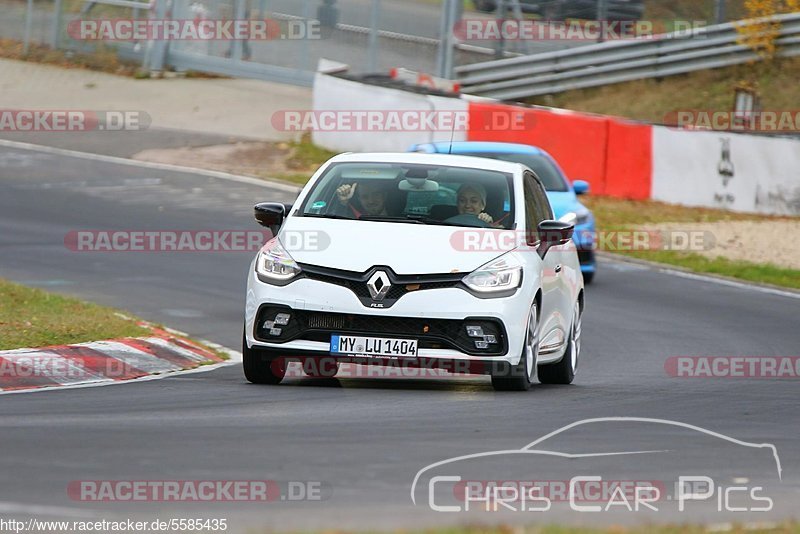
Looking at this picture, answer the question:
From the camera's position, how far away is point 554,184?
58.9 feet

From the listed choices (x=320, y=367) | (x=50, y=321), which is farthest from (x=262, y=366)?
(x=50, y=321)

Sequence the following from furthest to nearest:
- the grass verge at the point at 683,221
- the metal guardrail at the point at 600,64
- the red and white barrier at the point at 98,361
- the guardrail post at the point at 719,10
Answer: the metal guardrail at the point at 600,64, the guardrail post at the point at 719,10, the grass verge at the point at 683,221, the red and white barrier at the point at 98,361

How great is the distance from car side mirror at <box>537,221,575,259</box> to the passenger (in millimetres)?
1070

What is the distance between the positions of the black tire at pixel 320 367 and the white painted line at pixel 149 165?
13.2m

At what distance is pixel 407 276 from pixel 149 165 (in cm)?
1652

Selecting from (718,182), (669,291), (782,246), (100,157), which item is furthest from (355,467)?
(100,157)

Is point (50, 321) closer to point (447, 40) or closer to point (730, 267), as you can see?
point (730, 267)

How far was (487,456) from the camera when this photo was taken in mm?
7211

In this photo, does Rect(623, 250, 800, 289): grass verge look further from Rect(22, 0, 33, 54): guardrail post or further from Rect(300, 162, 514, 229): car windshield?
Rect(22, 0, 33, 54): guardrail post

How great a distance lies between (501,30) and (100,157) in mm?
8925

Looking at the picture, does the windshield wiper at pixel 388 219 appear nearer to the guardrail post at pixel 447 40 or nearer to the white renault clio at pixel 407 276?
the white renault clio at pixel 407 276

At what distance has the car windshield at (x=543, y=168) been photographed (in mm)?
17875

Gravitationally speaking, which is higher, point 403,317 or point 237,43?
point 237,43

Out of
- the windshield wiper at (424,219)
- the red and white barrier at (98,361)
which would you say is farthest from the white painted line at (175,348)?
the windshield wiper at (424,219)
